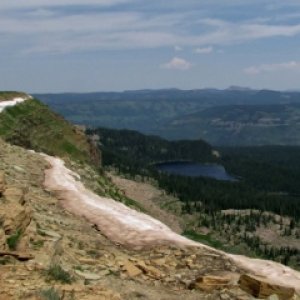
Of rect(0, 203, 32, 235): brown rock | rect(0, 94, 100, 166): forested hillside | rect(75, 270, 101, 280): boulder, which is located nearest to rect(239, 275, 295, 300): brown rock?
rect(75, 270, 101, 280): boulder

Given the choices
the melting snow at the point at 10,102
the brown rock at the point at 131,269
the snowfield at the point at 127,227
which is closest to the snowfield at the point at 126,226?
the snowfield at the point at 127,227

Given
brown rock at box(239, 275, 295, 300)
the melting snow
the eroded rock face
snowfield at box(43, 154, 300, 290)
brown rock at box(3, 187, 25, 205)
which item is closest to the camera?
brown rock at box(239, 275, 295, 300)

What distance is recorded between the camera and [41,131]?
268 feet

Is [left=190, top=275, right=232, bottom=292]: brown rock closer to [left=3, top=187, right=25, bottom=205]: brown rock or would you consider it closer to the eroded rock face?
the eroded rock face

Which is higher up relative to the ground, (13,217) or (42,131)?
(13,217)

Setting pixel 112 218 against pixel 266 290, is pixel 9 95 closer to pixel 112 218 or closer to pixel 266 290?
pixel 112 218

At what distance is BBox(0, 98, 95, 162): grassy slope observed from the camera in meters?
73.4

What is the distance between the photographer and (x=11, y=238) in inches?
766

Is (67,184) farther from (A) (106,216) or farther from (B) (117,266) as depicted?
(B) (117,266)

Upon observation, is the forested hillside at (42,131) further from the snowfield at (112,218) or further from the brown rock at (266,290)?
the brown rock at (266,290)

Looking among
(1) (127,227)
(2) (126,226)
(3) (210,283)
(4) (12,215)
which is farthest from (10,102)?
(3) (210,283)

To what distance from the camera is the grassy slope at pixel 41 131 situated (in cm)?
7344

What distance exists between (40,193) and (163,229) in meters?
8.10

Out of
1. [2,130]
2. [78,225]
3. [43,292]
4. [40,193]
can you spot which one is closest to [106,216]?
[78,225]
